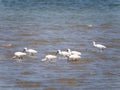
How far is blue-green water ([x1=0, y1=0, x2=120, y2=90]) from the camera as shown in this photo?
2161cm

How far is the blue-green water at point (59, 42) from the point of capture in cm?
2161

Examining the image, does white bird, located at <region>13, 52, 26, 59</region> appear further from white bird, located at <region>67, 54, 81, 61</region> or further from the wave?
the wave

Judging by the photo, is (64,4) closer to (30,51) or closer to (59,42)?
(59,42)

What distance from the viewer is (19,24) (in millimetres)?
37562

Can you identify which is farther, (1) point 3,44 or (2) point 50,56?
(1) point 3,44

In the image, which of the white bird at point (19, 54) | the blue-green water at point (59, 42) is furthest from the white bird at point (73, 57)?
the white bird at point (19, 54)

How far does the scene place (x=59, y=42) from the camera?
3070 cm

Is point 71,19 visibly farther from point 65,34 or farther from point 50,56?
point 50,56

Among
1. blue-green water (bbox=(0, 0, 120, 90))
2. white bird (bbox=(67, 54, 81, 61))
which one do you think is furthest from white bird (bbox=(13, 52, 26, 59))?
white bird (bbox=(67, 54, 81, 61))

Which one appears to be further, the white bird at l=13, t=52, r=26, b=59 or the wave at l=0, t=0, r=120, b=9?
the wave at l=0, t=0, r=120, b=9

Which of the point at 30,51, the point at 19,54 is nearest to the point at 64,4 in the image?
the point at 30,51

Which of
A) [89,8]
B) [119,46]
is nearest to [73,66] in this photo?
[119,46]

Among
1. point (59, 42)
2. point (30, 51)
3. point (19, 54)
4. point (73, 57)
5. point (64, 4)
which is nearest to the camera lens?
point (73, 57)

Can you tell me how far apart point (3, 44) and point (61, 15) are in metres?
14.8
